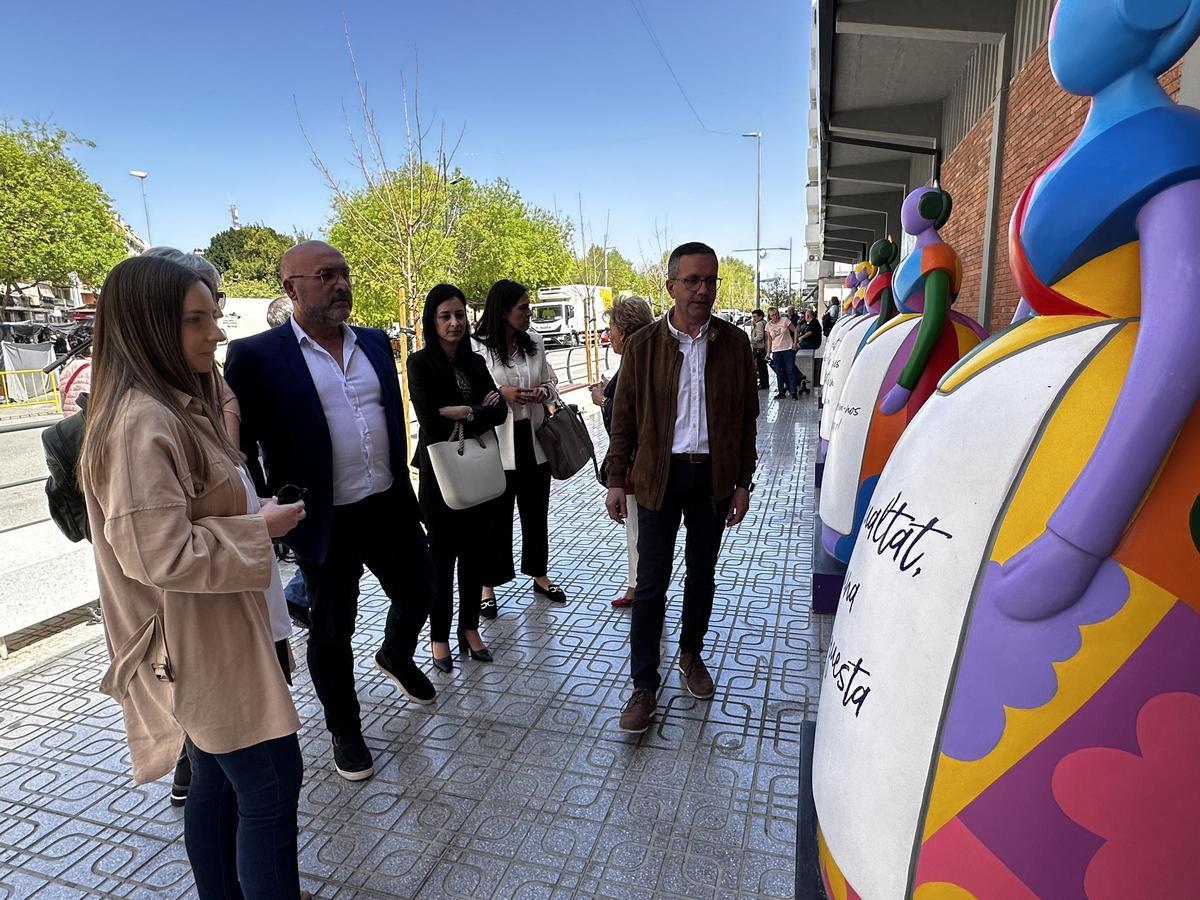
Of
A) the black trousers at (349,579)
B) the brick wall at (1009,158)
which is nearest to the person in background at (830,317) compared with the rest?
the brick wall at (1009,158)

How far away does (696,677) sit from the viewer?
11.3ft

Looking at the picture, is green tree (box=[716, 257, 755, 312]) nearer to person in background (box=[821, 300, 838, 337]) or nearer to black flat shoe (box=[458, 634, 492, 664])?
person in background (box=[821, 300, 838, 337])

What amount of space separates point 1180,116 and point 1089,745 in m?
0.98

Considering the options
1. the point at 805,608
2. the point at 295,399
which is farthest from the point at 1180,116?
the point at 805,608

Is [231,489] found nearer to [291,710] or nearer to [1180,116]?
[291,710]

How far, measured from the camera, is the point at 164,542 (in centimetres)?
159

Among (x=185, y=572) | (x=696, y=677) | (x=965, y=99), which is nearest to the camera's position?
(x=185, y=572)

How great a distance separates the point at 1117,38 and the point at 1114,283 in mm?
393

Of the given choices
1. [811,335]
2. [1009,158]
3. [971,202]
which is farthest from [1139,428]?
[811,335]

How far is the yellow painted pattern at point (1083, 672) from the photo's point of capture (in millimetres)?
1044

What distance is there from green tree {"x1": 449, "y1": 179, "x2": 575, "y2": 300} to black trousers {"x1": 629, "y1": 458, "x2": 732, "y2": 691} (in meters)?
24.7

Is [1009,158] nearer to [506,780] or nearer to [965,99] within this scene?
[965,99]

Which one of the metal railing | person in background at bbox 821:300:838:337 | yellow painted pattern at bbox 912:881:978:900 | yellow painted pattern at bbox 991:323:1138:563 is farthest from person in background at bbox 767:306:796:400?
the metal railing

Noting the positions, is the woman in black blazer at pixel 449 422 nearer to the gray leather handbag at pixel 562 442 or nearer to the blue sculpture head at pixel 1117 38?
the gray leather handbag at pixel 562 442
